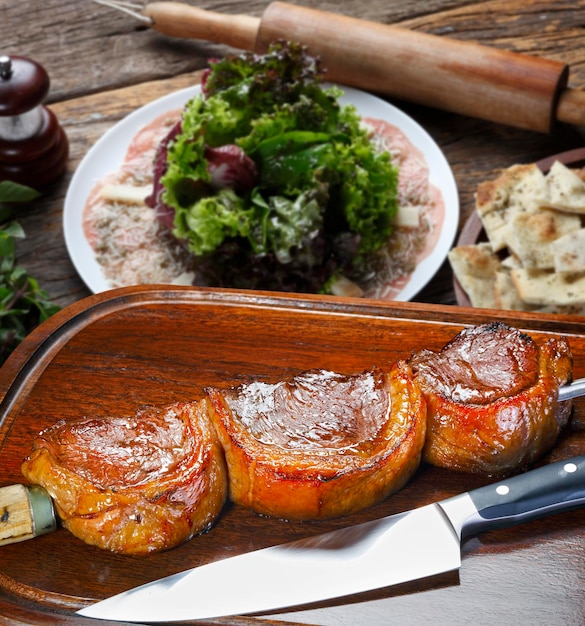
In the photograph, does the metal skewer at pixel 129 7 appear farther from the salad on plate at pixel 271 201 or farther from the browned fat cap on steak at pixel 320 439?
the browned fat cap on steak at pixel 320 439

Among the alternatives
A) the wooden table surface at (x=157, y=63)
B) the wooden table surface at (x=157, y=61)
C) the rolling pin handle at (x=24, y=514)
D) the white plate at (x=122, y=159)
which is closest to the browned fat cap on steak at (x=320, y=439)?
the rolling pin handle at (x=24, y=514)

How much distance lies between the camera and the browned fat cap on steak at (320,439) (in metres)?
A: 1.84

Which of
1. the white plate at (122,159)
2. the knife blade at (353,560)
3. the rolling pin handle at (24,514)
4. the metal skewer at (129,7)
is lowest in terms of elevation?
the white plate at (122,159)

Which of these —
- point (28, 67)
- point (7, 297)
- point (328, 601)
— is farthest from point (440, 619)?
point (28, 67)

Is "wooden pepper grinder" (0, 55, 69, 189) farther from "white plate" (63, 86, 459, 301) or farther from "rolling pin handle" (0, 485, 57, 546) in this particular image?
"rolling pin handle" (0, 485, 57, 546)

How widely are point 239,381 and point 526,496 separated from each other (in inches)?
29.4

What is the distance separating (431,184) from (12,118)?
5.89ft

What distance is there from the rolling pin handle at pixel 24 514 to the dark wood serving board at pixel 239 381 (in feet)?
0.13

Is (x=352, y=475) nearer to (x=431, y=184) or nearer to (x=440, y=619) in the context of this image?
(x=440, y=619)

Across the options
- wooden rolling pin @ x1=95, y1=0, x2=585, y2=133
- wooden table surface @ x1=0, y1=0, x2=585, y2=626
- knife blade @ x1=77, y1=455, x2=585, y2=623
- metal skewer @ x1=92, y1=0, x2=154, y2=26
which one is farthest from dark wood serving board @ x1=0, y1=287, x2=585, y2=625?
metal skewer @ x1=92, y1=0, x2=154, y2=26

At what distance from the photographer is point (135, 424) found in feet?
6.57

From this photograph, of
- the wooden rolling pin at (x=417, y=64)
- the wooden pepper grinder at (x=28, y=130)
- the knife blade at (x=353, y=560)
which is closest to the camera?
the knife blade at (x=353, y=560)

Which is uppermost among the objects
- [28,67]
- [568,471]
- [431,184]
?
[28,67]

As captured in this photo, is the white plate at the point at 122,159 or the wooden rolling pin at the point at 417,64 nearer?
the white plate at the point at 122,159
